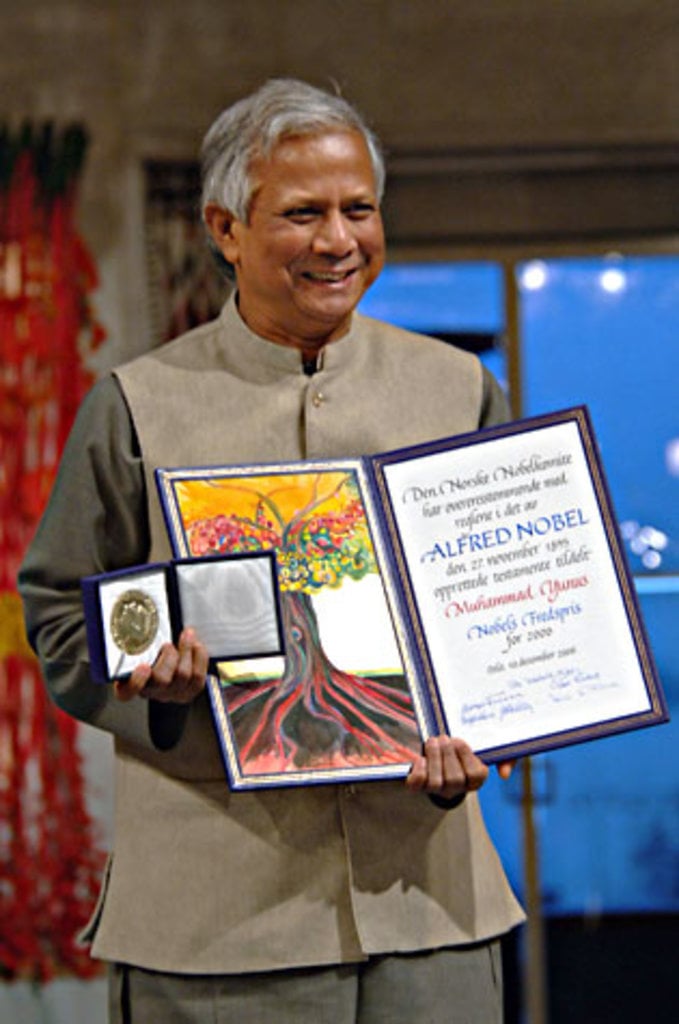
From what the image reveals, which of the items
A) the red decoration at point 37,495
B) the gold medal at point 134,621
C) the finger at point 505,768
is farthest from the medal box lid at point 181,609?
the red decoration at point 37,495

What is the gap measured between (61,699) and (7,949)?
2.13 metres

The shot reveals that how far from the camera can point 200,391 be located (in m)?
1.75

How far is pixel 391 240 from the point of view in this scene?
3666 mm

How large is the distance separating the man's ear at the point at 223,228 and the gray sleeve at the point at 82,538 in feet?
0.66

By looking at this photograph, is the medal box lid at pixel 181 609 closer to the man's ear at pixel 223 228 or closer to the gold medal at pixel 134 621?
the gold medal at pixel 134 621

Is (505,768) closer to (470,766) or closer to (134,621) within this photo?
(470,766)

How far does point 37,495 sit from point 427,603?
2130mm

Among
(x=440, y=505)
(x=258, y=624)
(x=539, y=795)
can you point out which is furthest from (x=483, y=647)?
(x=539, y=795)

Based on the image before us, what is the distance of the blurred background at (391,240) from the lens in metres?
3.57

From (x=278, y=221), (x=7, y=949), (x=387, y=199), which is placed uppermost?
(x=387, y=199)

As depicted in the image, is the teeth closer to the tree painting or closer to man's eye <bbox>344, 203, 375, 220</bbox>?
man's eye <bbox>344, 203, 375, 220</bbox>

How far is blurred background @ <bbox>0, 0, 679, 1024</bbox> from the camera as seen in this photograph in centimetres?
357

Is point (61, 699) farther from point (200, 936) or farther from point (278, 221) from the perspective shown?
point (278, 221)

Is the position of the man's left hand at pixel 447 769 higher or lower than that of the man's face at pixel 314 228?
lower
